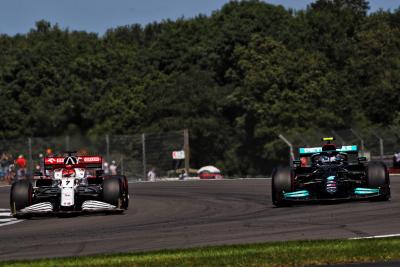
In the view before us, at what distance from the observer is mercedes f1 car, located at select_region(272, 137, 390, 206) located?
21.5 metres

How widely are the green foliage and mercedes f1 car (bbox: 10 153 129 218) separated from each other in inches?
1360

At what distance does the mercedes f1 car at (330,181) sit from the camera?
21.5m

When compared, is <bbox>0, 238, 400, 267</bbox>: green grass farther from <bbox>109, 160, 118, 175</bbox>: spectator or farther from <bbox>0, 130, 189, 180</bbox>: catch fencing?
<bbox>0, 130, 189, 180</bbox>: catch fencing

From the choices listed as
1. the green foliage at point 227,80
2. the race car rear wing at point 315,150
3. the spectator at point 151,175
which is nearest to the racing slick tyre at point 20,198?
the race car rear wing at point 315,150

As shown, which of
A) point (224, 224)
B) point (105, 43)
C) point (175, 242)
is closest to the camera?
point (175, 242)

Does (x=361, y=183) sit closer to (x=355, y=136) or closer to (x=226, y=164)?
(x=355, y=136)

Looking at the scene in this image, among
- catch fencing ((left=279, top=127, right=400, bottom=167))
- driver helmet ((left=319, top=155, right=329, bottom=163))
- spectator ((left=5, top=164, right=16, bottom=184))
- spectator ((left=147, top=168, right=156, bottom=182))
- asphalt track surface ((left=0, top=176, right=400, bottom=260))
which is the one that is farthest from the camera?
spectator ((left=147, top=168, right=156, bottom=182))

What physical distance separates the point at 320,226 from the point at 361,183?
562 centimetres

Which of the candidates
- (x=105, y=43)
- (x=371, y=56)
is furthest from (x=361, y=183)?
(x=105, y=43)

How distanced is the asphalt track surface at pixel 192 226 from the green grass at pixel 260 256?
1.05 meters

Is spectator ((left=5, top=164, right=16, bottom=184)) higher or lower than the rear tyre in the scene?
higher

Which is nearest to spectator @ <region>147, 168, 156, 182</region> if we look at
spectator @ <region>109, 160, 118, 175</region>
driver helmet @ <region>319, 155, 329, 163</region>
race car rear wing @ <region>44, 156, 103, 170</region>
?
spectator @ <region>109, 160, 118, 175</region>

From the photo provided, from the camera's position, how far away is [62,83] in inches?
2729

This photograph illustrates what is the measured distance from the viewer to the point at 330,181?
21391 millimetres
